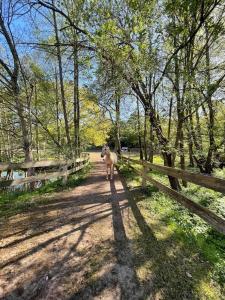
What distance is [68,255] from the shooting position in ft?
12.2

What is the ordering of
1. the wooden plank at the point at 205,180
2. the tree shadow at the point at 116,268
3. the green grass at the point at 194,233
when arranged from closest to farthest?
the tree shadow at the point at 116,268 < the green grass at the point at 194,233 < the wooden plank at the point at 205,180

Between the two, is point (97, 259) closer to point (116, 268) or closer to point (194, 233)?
point (116, 268)

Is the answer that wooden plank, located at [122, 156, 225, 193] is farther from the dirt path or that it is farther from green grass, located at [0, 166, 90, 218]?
green grass, located at [0, 166, 90, 218]

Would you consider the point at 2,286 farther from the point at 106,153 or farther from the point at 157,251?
the point at 106,153

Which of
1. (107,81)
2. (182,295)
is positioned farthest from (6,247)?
(107,81)

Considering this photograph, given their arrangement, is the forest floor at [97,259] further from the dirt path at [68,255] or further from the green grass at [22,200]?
the green grass at [22,200]

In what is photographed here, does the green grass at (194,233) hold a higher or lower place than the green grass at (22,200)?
lower

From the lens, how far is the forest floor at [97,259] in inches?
118

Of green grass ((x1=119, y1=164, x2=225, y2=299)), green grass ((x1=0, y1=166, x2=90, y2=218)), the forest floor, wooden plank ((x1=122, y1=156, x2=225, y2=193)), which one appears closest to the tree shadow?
the forest floor

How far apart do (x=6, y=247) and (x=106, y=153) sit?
793 centimetres

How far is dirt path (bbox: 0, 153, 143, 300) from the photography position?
296 cm

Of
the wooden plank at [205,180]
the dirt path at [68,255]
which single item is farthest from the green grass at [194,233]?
the wooden plank at [205,180]

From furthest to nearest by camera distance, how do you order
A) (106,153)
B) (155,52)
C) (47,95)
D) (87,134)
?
(87,134), (47,95), (106,153), (155,52)

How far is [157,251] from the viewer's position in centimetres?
400
